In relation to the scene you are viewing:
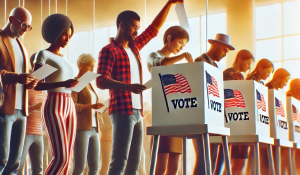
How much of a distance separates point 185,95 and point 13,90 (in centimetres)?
118

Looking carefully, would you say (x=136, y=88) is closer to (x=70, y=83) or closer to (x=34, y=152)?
(x=70, y=83)

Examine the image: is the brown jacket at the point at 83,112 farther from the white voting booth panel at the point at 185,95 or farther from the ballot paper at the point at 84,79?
the white voting booth panel at the point at 185,95

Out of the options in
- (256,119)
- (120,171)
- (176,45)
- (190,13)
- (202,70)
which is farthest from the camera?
(190,13)

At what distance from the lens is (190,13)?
5152 mm

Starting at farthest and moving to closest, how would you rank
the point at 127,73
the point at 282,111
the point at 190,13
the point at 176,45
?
the point at 190,13, the point at 282,111, the point at 176,45, the point at 127,73

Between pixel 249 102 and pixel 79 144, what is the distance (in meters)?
1.61

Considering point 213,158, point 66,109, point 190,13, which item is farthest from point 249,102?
point 190,13

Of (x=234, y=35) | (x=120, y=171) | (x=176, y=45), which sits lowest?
(x=120, y=171)

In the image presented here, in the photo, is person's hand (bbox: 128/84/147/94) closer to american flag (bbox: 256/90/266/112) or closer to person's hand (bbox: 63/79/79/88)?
person's hand (bbox: 63/79/79/88)

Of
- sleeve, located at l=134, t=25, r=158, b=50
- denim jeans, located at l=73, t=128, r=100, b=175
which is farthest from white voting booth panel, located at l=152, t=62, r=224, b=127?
denim jeans, located at l=73, t=128, r=100, b=175

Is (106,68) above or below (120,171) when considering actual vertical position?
above

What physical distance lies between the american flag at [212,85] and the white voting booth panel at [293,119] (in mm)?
1613

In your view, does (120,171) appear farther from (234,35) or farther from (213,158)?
(234,35)

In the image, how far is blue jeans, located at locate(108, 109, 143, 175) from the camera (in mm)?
2576
